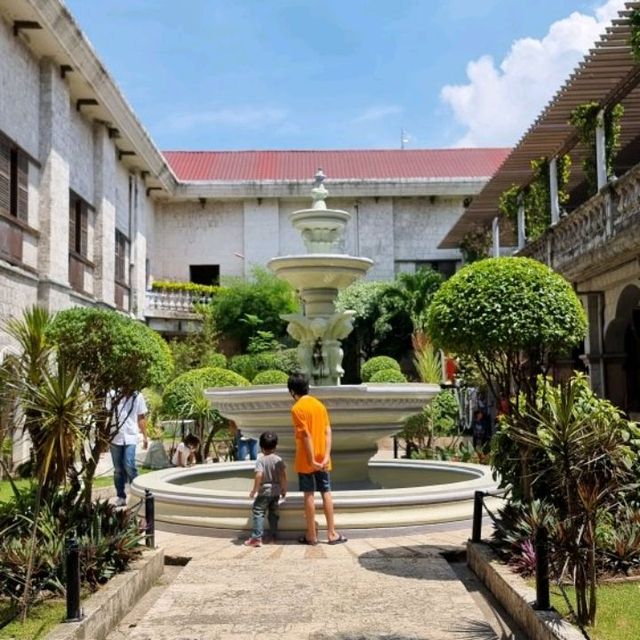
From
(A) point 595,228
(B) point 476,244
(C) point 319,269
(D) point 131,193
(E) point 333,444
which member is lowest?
(E) point 333,444

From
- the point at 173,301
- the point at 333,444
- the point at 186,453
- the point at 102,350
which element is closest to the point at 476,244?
the point at 173,301

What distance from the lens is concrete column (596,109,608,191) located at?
42.6ft

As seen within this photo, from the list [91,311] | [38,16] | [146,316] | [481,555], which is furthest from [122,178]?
[481,555]

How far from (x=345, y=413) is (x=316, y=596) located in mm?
3037

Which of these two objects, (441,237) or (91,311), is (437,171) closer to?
(441,237)

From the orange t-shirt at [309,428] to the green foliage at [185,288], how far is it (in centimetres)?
2167

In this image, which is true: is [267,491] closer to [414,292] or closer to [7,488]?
[7,488]

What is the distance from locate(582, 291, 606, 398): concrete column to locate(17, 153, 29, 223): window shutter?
10320 millimetres

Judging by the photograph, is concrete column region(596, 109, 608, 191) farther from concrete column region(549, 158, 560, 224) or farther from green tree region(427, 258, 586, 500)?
green tree region(427, 258, 586, 500)

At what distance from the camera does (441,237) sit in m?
31.2

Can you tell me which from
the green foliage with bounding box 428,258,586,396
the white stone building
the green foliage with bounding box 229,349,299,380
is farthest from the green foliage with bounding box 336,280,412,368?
the green foliage with bounding box 428,258,586,396

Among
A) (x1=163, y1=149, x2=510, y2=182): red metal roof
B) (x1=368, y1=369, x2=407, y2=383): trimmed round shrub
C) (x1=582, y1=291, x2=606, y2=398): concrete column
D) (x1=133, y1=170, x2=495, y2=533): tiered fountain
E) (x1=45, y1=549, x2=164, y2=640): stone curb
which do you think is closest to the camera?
(x1=45, y1=549, x2=164, y2=640): stone curb

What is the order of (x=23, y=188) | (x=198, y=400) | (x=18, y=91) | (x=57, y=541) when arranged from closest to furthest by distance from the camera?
1. (x=57, y=541)
2. (x=198, y=400)
3. (x=18, y=91)
4. (x=23, y=188)

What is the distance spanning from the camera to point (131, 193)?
25594 millimetres
